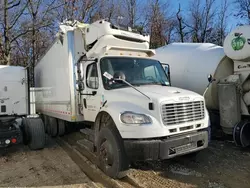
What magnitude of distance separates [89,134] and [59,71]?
2.60 meters

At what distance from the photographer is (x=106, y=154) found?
5.25 meters

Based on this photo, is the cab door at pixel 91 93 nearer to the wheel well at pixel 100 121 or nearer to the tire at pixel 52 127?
the wheel well at pixel 100 121

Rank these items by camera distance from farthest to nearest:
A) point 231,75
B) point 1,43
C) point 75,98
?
point 1,43 → point 231,75 → point 75,98

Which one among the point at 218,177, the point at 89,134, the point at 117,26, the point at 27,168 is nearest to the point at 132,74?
the point at 117,26

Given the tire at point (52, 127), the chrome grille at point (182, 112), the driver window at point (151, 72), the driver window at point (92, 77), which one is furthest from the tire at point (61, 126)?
the chrome grille at point (182, 112)

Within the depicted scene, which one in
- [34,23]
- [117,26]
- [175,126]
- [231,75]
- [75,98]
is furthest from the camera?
[34,23]

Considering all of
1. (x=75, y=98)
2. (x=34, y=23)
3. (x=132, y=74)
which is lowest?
(x=75, y=98)

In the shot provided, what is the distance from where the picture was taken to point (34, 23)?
23.4 meters

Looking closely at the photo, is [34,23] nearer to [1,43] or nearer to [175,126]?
[1,43]

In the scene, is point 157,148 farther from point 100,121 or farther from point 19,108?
point 19,108

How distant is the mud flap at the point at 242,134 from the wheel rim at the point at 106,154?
12.2ft

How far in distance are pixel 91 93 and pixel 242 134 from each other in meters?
4.18

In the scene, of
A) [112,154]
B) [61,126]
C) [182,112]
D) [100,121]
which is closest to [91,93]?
[100,121]

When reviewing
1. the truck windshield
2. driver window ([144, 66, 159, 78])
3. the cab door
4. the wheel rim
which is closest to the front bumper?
the wheel rim
